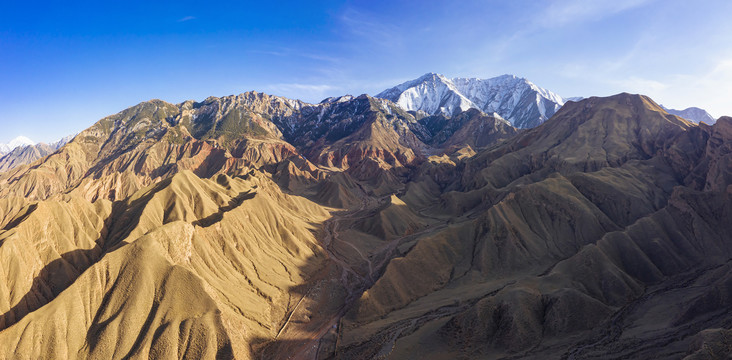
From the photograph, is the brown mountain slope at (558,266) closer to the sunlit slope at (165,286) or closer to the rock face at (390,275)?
the rock face at (390,275)

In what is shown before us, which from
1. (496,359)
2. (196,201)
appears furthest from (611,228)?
(196,201)

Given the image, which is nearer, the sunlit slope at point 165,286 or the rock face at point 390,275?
the sunlit slope at point 165,286

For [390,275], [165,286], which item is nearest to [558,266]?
[390,275]

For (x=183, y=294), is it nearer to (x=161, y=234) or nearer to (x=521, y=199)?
(x=161, y=234)

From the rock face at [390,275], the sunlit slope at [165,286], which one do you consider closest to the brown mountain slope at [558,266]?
the rock face at [390,275]

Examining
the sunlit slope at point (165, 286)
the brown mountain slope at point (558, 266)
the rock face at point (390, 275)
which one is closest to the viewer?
the sunlit slope at point (165, 286)

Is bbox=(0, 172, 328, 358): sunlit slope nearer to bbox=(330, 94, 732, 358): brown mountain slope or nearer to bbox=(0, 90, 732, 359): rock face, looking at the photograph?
bbox=(0, 90, 732, 359): rock face

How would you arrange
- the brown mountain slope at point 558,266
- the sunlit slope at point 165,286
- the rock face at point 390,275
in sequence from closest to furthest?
the sunlit slope at point 165,286 < the rock face at point 390,275 < the brown mountain slope at point 558,266

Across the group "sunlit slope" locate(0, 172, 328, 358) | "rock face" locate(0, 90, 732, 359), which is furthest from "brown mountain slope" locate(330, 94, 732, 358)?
"sunlit slope" locate(0, 172, 328, 358)

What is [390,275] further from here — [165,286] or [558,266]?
[165,286]

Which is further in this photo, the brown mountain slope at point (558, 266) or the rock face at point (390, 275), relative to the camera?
the brown mountain slope at point (558, 266)

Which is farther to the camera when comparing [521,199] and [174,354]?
[521,199]
